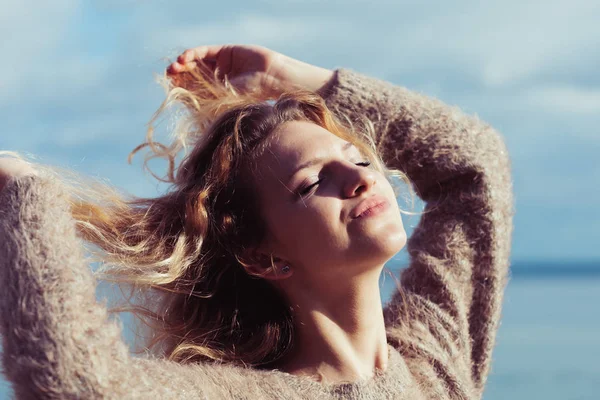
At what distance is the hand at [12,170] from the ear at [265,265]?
64cm

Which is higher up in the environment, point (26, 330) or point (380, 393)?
point (26, 330)

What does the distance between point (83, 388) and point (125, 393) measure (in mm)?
94

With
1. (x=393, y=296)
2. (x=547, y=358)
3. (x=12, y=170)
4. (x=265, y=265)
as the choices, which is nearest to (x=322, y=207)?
(x=265, y=265)

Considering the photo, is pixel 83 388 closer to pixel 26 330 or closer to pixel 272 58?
pixel 26 330

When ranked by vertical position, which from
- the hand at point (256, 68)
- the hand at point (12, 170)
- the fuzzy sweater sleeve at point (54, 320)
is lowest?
the fuzzy sweater sleeve at point (54, 320)

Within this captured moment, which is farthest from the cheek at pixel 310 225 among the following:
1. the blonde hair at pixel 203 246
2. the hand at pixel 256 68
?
the hand at pixel 256 68

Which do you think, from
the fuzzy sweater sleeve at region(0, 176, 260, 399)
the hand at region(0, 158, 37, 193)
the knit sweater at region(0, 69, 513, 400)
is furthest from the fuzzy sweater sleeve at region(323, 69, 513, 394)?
the hand at region(0, 158, 37, 193)

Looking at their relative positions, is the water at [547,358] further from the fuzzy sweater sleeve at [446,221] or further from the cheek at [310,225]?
the cheek at [310,225]

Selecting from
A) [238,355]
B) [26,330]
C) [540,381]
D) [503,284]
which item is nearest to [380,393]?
[238,355]

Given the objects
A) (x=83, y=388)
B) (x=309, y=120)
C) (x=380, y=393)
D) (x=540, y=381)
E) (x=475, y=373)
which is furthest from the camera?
(x=540, y=381)

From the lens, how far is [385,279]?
270 cm

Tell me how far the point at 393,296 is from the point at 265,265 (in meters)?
0.58

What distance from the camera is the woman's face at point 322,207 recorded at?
2.07 meters

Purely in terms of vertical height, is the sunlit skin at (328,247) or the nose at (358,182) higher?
the nose at (358,182)
